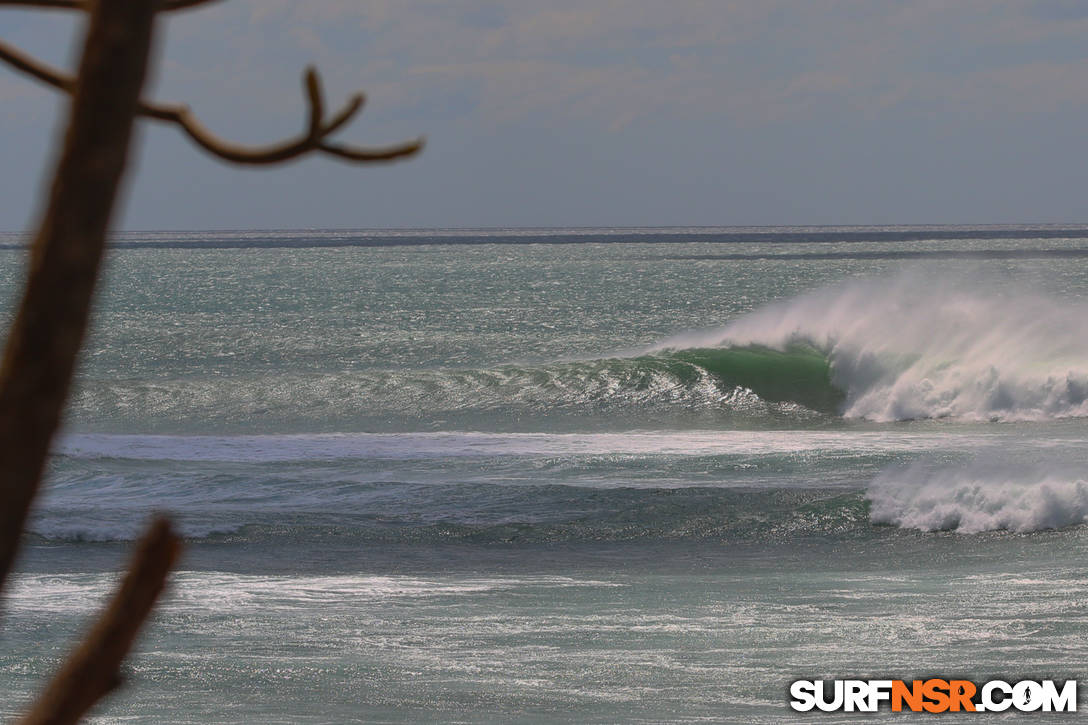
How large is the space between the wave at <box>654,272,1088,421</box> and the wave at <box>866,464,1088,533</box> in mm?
8822

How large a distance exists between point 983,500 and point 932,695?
6.38 m

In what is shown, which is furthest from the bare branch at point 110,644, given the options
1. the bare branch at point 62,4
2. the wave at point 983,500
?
the wave at point 983,500

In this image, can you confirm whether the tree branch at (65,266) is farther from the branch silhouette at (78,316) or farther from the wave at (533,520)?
the wave at (533,520)

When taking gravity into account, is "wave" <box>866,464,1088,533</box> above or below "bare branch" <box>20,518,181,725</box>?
below

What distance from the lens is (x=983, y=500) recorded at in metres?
14.0

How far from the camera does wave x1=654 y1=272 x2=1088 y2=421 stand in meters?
23.9

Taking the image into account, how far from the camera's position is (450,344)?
41562mm

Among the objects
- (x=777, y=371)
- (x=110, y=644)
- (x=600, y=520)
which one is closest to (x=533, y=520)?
(x=600, y=520)

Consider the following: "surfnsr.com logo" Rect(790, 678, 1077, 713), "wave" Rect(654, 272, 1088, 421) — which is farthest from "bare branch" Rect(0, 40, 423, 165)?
"wave" Rect(654, 272, 1088, 421)

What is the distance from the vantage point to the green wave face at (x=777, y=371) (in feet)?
87.0

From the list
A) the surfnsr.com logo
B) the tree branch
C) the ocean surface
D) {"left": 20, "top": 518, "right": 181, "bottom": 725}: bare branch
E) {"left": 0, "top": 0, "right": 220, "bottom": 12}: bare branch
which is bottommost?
the surfnsr.com logo

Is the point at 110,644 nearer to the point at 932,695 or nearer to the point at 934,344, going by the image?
the point at 932,695

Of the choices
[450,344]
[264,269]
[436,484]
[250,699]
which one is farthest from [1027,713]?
[264,269]

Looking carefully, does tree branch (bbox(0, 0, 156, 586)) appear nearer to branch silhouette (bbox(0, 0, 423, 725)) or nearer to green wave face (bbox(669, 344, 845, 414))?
branch silhouette (bbox(0, 0, 423, 725))
